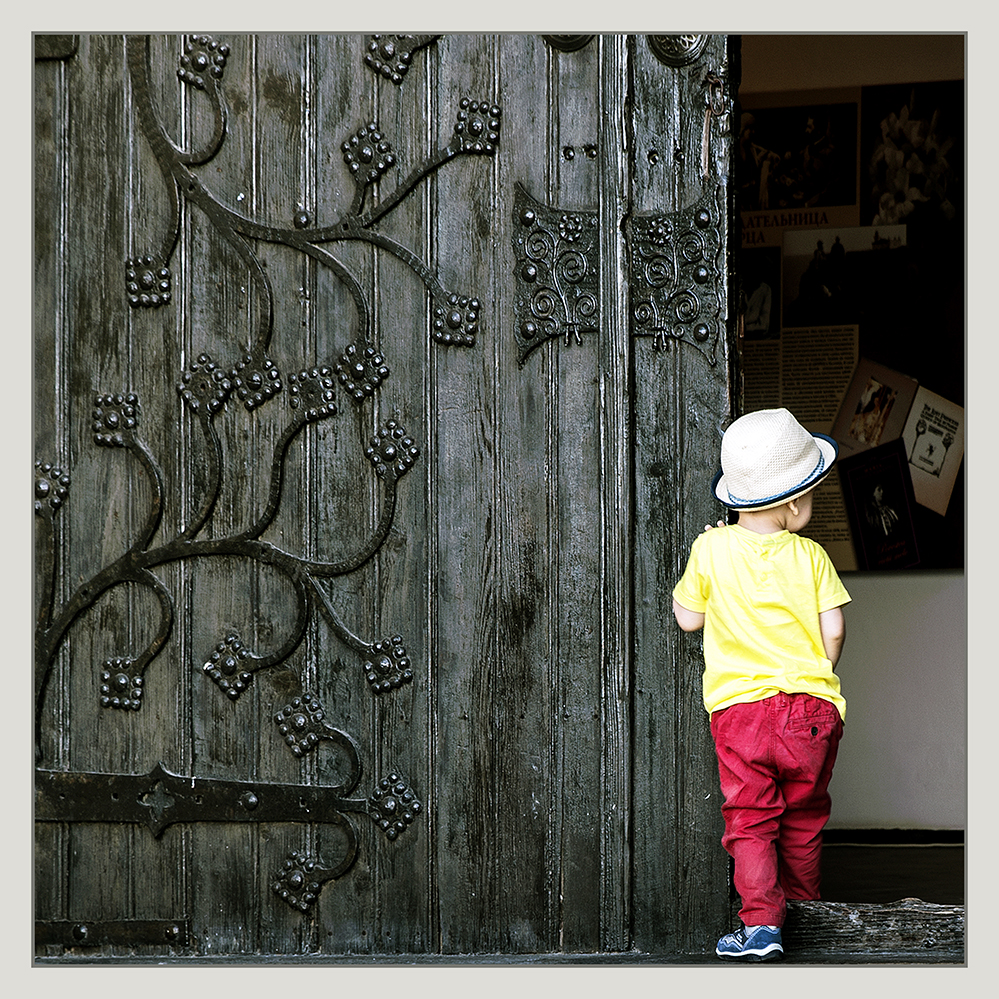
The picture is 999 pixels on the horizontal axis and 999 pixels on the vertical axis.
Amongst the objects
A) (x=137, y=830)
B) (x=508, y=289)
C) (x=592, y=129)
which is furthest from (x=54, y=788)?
(x=592, y=129)

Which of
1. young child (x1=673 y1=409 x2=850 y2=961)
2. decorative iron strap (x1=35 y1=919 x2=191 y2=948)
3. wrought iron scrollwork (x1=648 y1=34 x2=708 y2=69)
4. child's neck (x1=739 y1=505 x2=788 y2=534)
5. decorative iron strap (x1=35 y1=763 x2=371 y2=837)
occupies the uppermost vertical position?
wrought iron scrollwork (x1=648 y1=34 x2=708 y2=69)

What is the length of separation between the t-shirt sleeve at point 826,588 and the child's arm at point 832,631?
0.01 meters

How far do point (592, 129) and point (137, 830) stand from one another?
199 centimetres

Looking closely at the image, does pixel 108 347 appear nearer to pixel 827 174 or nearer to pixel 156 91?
pixel 156 91

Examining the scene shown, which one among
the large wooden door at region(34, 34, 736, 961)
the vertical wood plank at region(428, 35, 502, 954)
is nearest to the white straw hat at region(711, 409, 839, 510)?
the large wooden door at region(34, 34, 736, 961)

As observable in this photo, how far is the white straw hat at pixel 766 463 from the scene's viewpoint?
2.70 metres

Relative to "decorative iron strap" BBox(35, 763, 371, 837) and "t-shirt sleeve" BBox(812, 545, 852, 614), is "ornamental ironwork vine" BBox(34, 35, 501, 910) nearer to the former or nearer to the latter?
"decorative iron strap" BBox(35, 763, 371, 837)

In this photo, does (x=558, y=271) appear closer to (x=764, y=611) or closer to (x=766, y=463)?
(x=766, y=463)

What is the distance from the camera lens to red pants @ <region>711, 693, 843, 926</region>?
2.68 m

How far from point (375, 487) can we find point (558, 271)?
0.67 metres

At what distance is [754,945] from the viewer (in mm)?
2693

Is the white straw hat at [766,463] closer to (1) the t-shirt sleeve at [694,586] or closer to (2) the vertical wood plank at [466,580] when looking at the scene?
(1) the t-shirt sleeve at [694,586]

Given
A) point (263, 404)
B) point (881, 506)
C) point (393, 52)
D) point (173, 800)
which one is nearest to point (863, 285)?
point (881, 506)

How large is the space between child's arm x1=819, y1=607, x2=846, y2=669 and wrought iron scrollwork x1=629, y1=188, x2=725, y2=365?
0.63 m
